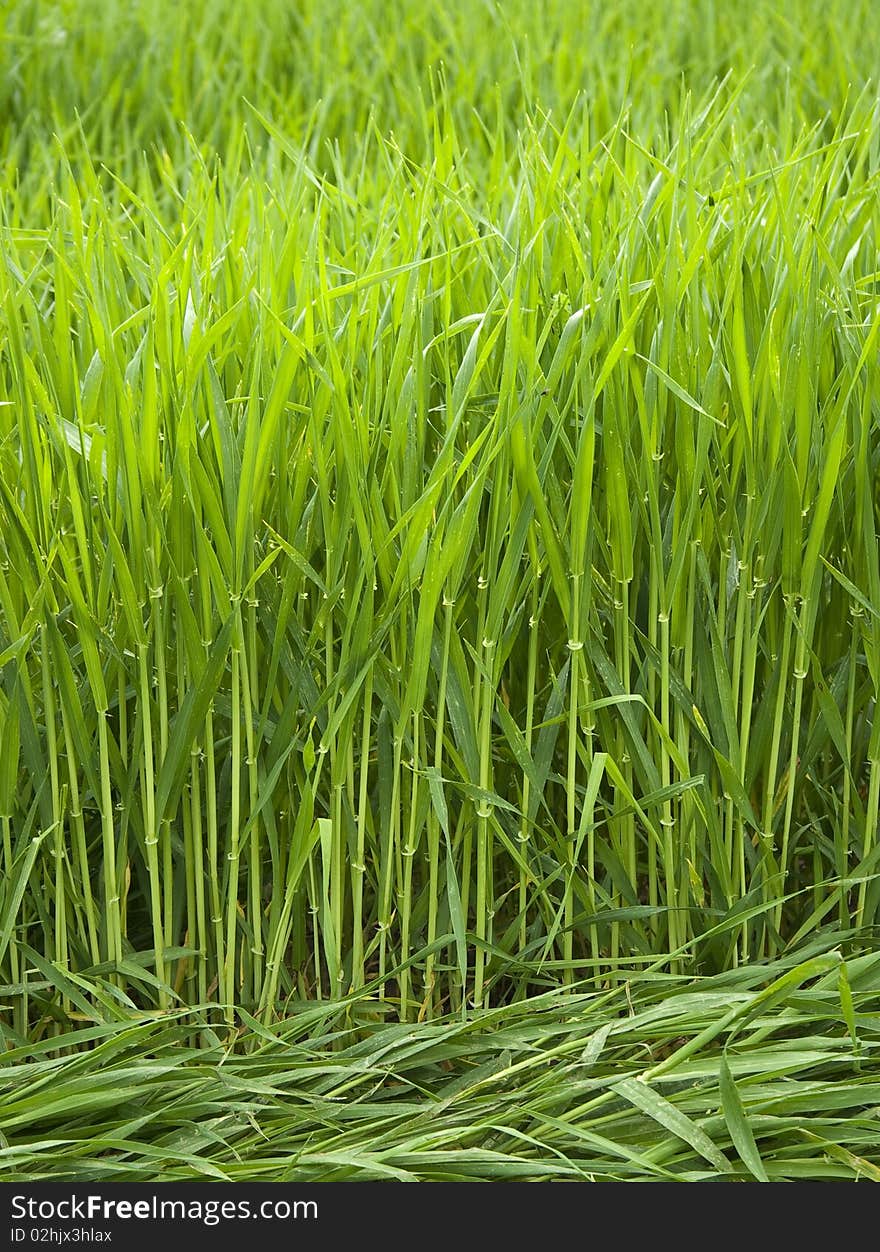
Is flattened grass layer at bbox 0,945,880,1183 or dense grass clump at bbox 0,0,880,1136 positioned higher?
dense grass clump at bbox 0,0,880,1136

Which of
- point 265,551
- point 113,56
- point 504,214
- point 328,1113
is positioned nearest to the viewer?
point 328,1113

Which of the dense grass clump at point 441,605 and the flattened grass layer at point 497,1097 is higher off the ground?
the dense grass clump at point 441,605

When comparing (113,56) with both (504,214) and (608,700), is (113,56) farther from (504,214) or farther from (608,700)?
(608,700)

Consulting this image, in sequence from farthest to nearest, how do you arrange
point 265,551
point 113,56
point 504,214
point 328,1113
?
point 113,56 < point 504,214 < point 265,551 < point 328,1113

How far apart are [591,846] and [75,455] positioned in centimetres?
57

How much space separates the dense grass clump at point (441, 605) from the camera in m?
1.09

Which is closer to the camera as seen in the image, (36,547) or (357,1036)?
(36,547)

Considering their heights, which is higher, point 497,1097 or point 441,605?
point 441,605

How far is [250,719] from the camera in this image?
44.0 inches

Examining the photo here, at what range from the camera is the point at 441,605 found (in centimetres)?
115

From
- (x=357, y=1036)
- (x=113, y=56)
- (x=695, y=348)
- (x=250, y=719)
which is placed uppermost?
(x=113, y=56)

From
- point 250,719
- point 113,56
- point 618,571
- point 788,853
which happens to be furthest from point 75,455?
point 113,56

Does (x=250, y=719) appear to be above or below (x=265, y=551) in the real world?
below

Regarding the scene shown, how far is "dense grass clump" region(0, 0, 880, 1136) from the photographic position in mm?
1091
